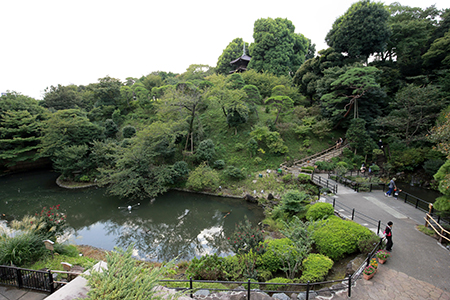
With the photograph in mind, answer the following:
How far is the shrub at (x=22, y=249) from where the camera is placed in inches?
240

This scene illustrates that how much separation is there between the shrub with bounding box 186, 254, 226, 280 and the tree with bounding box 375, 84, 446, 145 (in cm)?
1605

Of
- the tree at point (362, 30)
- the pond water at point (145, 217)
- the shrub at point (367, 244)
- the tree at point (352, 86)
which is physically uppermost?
the tree at point (362, 30)

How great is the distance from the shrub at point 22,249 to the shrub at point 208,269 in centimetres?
544

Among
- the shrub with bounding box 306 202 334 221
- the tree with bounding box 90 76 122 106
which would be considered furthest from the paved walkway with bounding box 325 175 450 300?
the tree with bounding box 90 76 122 106

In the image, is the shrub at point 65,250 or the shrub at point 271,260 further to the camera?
the shrub at point 65,250

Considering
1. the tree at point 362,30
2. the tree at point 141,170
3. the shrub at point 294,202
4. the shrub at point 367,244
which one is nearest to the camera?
the shrub at point 367,244

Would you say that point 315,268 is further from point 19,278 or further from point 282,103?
point 282,103

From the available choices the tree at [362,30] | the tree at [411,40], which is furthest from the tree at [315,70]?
the tree at [411,40]

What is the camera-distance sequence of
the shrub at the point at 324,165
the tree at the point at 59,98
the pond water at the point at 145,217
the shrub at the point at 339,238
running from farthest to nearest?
1. the tree at the point at 59,98
2. the shrub at the point at 324,165
3. the pond water at the point at 145,217
4. the shrub at the point at 339,238

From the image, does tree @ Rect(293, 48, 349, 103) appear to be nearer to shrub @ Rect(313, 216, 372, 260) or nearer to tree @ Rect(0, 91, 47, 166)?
shrub @ Rect(313, 216, 372, 260)

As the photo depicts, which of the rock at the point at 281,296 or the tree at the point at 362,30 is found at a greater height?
the tree at the point at 362,30

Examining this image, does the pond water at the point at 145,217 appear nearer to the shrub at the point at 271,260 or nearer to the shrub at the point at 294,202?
the shrub at the point at 294,202

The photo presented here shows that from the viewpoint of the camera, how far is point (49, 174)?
797 inches

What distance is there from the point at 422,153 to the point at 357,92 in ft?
23.0
